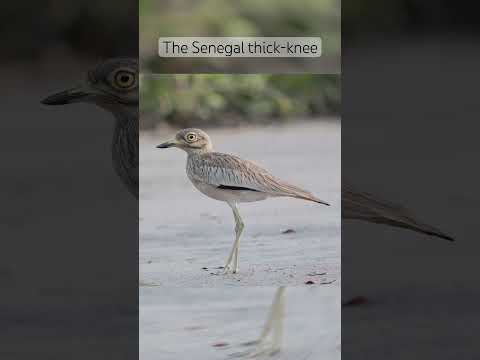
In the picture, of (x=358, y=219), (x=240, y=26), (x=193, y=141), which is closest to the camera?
(x=240, y=26)

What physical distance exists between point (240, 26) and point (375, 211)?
44.1 inches

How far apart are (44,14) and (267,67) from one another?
110 cm

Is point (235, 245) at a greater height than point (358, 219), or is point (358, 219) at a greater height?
point (358, 219)

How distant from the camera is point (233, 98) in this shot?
15.2 ft

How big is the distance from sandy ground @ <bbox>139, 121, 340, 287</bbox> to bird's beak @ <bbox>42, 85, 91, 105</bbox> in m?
0.40

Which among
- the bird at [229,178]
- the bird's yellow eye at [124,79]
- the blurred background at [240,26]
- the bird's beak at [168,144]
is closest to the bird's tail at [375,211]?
the bird at [229,178]

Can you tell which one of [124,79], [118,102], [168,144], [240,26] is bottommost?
[168,144]

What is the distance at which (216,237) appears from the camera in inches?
182

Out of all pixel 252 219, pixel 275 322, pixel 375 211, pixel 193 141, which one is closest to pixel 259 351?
pixel 275 322

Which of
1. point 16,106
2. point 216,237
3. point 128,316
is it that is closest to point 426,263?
point 216,237

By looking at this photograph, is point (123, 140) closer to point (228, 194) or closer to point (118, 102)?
point (118, 102)

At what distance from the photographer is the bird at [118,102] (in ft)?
15.1

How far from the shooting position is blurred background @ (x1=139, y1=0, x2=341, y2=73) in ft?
14.7

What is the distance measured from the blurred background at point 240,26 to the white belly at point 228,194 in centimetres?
56
